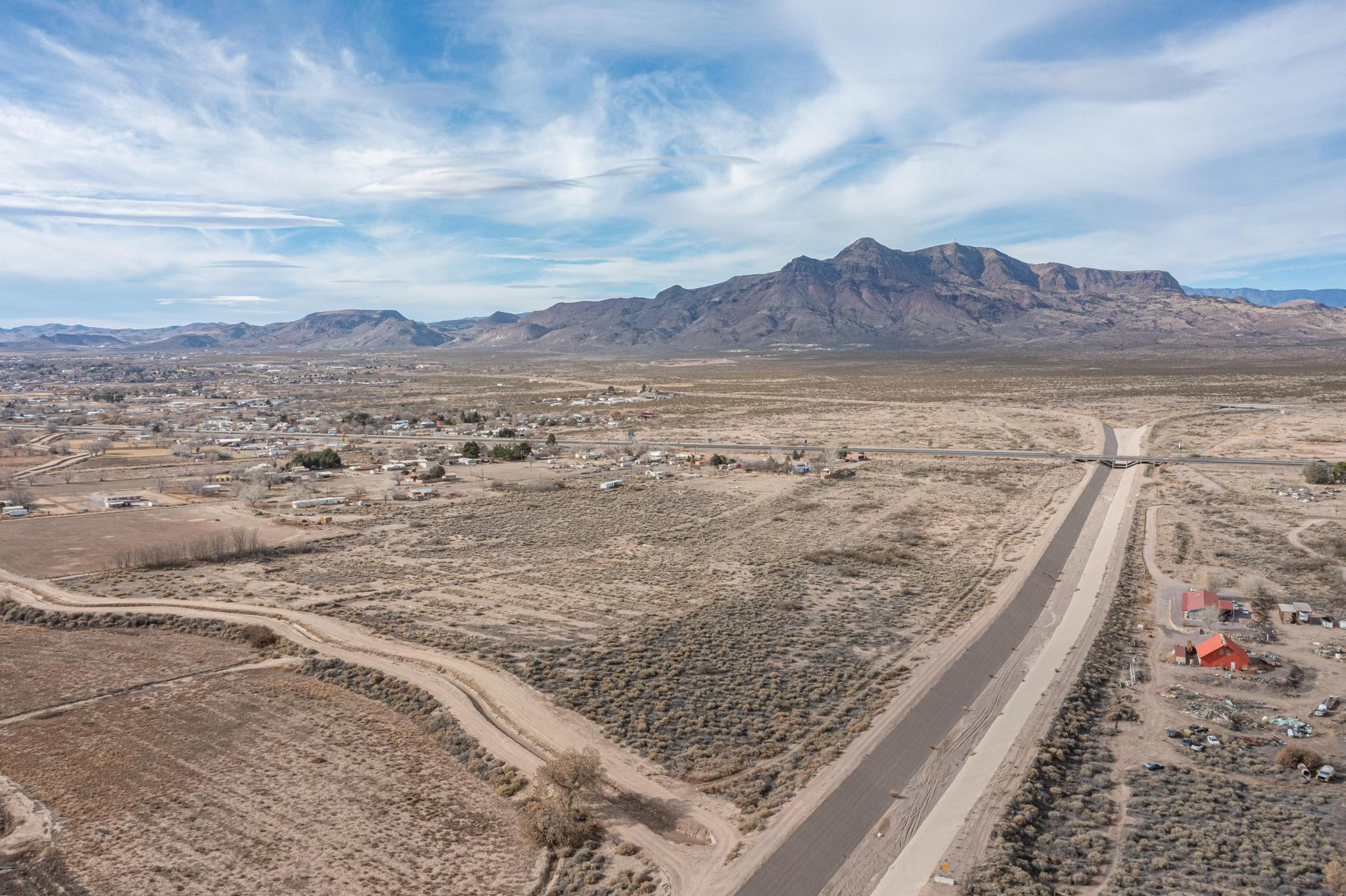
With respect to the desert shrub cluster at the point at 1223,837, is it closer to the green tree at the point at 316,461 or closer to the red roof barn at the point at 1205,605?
the red roof barn at the point at 1205,605

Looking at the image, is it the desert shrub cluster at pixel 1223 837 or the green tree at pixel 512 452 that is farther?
the green tree at pixel 512 452

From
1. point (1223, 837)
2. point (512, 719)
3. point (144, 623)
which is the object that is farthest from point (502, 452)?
point (1223, 837)

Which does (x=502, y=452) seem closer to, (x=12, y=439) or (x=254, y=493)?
(x=254, y=493)

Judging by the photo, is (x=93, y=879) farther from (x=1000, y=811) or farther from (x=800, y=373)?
(x=800, y=373)

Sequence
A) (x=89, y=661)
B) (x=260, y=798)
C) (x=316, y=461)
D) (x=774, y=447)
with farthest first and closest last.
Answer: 1. (x=774, y=447)
2. (x=316, y=461)
3. (x=89, y=661)
4. (x=260, y=798)

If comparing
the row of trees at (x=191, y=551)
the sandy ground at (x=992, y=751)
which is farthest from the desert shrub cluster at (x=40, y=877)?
the row of trees at (x=191, y=551)

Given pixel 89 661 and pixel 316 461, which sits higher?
pixel 316 461

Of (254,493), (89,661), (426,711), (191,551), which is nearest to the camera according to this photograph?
(426,711)
